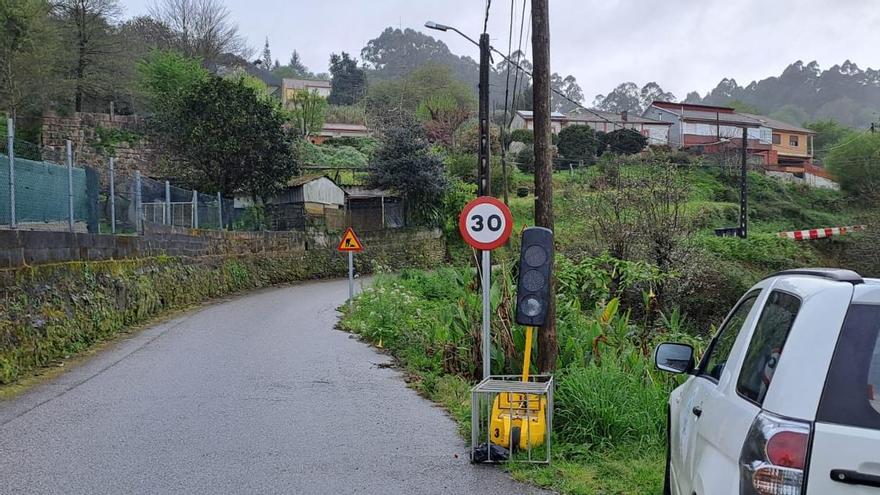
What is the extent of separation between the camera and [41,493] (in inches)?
229

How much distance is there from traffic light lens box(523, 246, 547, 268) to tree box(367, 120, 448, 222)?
31595 mm

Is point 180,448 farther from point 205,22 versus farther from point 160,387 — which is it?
point 205,22

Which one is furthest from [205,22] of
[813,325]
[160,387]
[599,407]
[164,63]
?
[813,325]

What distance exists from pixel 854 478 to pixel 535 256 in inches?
188

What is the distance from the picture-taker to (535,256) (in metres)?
7.27

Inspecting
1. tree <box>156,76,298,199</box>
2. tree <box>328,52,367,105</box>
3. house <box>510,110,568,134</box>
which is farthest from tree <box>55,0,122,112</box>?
tree <box>328,52,367,105</box>

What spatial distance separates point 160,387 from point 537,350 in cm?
492

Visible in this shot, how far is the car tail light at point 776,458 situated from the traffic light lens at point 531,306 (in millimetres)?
4465

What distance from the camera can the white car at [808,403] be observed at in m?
2.60

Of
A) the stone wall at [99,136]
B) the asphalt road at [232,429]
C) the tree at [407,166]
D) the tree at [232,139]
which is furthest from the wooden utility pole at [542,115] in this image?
the stone wall at [99,136]

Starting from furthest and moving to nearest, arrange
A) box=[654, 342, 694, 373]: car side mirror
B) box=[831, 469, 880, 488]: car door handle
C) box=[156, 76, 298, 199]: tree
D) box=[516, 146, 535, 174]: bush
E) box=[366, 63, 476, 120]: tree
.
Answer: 1. box=[366, 63, 476, 120]: tree
2. box=[516, 146, 535, 174]: bush
3. box=[156, 76, 298, 199]: tree
4. box=[654, 342, 694, 373]: car side mirror
5. box=[831, 469, 880, 488]: car door handle

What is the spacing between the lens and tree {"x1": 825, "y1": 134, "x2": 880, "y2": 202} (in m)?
51.4

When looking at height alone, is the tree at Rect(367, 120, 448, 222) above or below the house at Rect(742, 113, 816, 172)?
below

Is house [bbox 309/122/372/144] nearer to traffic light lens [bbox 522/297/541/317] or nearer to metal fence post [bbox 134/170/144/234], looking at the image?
metal fence post [bbox 134/170/144/234]
